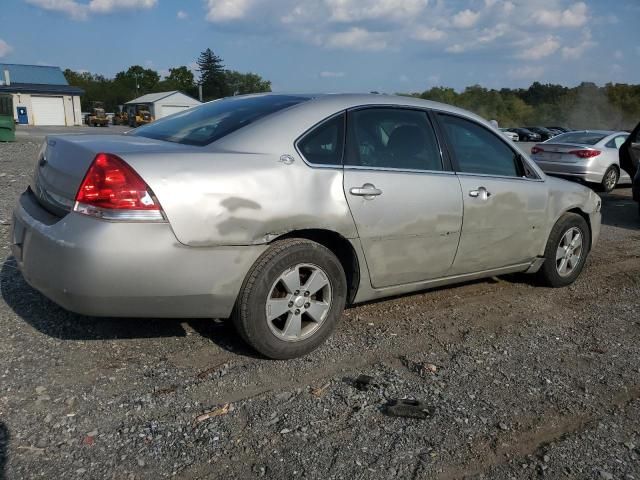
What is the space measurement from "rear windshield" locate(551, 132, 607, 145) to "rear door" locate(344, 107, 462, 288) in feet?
33.3

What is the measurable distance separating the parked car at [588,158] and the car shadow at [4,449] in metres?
12.1

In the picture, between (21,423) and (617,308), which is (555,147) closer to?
(617,308)

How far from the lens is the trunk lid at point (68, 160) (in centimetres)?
309

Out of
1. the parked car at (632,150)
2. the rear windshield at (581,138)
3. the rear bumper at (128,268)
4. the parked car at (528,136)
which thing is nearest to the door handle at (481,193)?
the rear bumper at (128,268)

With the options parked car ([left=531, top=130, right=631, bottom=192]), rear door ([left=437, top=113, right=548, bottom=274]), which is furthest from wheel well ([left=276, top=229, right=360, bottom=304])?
parked car ([left=531, top=130, right=631, bottom=192])

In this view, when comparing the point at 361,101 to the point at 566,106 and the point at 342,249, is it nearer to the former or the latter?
the point at 342,249

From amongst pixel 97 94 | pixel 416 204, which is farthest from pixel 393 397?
pixel 97 94

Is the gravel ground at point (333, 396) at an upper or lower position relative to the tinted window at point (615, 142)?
lower

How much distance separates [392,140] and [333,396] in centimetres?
179

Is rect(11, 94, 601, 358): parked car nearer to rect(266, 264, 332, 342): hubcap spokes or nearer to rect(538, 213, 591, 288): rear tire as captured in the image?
rect(266, 264, 332, 342): hubcap spokes

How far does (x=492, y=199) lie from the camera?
434cm

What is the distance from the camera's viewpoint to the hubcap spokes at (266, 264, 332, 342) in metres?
3.40

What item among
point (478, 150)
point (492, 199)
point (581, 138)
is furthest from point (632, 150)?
point (492, 199)

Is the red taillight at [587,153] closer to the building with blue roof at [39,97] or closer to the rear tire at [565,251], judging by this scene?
the rear tire at [565,251]
